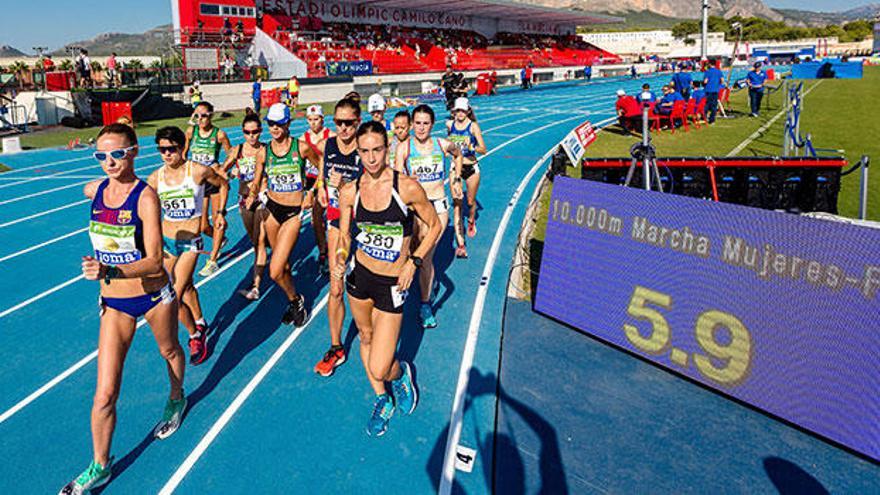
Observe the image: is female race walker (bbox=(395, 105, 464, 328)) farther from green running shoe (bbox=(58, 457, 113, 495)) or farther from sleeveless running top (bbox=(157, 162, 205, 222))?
green running shoe (bbox=(58, 457, 113, 495))

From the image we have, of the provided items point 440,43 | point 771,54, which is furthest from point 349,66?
point 771,54

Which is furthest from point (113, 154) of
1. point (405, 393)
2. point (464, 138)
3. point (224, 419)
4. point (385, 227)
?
point (464, 138)

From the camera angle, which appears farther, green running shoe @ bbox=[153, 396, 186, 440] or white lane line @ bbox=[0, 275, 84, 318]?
white lane line @ bbox=[0, 275, 84, 318]

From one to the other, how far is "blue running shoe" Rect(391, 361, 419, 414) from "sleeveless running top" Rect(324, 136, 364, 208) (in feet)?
7.47

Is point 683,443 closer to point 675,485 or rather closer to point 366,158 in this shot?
point 675,485

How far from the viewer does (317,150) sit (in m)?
6.98

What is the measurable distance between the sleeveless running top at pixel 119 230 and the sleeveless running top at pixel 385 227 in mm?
1526

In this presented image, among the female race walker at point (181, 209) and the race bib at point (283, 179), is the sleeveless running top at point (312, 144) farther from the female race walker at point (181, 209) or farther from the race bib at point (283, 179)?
the female race walker at point (181, 209)

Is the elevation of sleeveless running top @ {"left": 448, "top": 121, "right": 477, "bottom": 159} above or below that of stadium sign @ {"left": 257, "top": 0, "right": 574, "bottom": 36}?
below

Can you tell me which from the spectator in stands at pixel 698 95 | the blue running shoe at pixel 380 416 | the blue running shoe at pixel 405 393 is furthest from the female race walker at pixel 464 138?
the spectator in stands at pixel 698 95

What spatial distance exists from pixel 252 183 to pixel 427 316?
265cm

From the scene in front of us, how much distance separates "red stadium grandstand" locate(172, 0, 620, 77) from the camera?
117 ft

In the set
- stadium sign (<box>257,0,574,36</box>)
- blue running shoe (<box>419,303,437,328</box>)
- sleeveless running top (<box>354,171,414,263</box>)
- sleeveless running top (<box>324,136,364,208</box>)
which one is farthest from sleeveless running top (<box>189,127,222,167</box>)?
stadium sign (<box>257,0,574,36</box>)

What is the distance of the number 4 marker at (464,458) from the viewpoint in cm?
380
